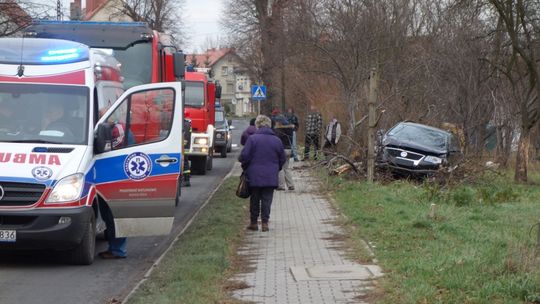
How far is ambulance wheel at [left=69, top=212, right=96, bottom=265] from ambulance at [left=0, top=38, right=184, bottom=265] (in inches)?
0.5

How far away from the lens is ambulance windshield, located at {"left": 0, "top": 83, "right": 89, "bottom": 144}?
34.6 feet

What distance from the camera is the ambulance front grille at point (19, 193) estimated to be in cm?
971

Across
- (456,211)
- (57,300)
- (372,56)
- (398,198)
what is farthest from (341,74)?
(57,300)

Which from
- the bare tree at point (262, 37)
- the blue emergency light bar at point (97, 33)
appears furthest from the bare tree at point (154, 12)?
the blue emergency light bar at point (97, 33)

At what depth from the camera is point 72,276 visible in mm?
9883

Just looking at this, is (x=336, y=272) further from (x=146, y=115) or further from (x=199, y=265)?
(x=146, y=115)

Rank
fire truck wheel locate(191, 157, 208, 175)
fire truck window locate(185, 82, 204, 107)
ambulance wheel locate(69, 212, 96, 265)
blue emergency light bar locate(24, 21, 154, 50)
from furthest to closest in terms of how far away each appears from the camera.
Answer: fire truck wheel locate(191, 157, 208, 175)
fire truck window locate(185, 82, 204, 107)
blue emergency light bar locate(24, 21, 154, 50)
ambulance wheel locate(69, 212, 96, 265)

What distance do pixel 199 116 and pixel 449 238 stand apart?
1476 cm

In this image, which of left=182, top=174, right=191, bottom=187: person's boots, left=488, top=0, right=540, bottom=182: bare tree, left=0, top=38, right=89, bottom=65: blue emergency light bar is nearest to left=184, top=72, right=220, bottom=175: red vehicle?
left=182, top=174, right=191, bottom=187: person's boots

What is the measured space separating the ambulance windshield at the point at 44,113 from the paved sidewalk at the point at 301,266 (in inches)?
102

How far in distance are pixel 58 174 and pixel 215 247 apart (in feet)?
7.72

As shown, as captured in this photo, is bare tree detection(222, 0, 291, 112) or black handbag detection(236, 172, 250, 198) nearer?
black handbag detection(236, 172, 250, 198)

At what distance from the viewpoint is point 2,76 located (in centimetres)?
1084

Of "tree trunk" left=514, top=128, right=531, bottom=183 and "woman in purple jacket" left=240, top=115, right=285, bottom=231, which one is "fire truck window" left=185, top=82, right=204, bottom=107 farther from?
"woman in purple jacket" left=240, top=115, right=285, bottom=231
